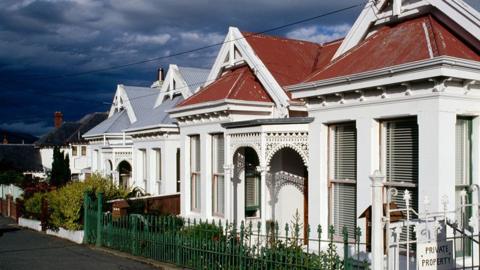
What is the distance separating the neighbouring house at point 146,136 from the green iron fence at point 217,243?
3980mm

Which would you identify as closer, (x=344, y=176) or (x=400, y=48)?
(x=400, y=48)

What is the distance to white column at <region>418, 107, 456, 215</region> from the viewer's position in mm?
9164

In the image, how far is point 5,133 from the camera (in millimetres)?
77688

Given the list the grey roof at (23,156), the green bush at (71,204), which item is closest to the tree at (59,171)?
the green bush at (71,204)

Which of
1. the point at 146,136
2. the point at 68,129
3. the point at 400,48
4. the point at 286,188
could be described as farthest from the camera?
the point at 68,129

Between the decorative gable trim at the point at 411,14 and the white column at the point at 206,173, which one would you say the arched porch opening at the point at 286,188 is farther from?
the decorative gable trim at the point at 411,14

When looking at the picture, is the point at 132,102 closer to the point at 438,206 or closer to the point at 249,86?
the point at 249,86

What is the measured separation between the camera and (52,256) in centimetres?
1488

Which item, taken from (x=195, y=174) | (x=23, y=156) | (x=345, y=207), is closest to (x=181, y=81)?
(x=195, y=174)

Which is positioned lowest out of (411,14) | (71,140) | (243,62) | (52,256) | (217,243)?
(52,256)

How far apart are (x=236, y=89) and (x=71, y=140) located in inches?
1578

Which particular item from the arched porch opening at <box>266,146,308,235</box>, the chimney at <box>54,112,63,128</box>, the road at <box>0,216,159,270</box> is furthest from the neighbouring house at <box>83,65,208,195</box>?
the chimney at <box>54,112,63,128</box>

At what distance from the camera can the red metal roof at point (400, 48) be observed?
9.85 metres

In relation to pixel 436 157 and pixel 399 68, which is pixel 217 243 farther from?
pixel 399 68
